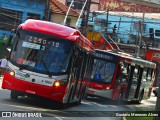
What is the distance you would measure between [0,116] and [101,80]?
1411cm

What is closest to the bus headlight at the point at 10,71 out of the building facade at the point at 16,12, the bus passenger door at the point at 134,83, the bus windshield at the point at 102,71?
the bus windshield at the point at 102,71

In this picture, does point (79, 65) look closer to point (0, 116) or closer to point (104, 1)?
point (0, 116)

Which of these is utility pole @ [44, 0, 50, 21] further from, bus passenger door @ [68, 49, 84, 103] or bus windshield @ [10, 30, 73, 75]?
bus windshield @ [10, 30, 73, 75]

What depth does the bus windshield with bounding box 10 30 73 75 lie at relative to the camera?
16016mm

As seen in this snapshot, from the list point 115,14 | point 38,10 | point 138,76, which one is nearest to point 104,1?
point 115,14

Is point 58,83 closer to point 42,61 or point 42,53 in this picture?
point 42,61

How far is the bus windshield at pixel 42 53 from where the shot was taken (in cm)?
1602

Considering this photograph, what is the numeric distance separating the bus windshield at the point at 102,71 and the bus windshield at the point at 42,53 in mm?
9520

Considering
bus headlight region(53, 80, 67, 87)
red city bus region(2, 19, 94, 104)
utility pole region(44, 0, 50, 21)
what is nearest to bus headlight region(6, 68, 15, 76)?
red city bus region(2, 19, 94, 104)

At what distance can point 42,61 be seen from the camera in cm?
1602

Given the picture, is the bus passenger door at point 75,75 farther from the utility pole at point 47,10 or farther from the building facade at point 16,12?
the building facade at point 16,12

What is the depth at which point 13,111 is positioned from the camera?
13484mm

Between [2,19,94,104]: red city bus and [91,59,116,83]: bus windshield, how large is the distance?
9.09 meters

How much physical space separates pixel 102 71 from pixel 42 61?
395 inches
